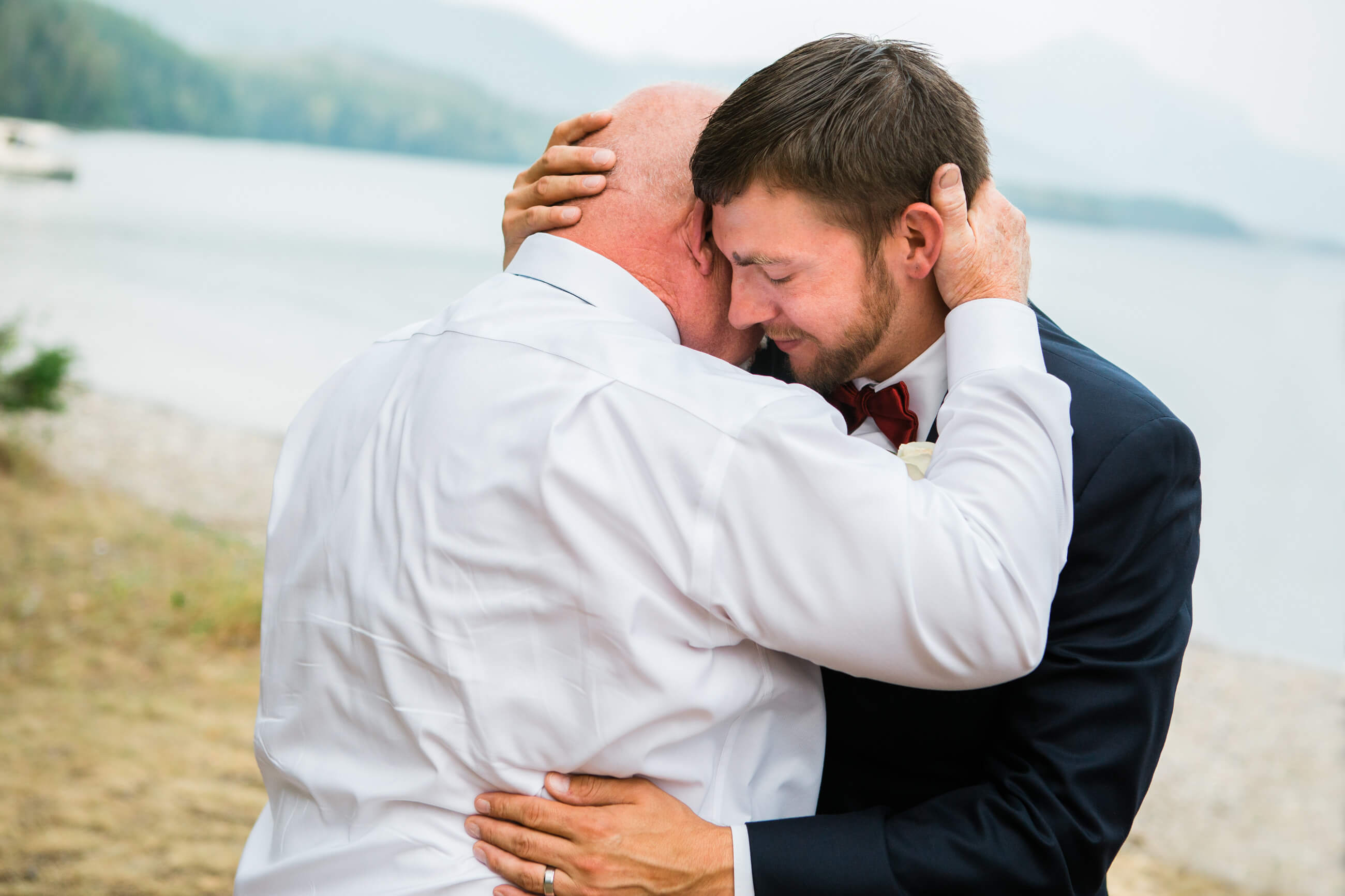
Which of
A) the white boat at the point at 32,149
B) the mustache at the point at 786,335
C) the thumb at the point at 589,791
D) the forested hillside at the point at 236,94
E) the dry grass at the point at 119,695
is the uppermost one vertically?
the mustache at the point at 786,335

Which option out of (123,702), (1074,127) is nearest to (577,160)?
(123,702)

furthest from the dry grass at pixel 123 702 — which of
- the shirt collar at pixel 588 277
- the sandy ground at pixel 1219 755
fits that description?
the shirt collar at pixel 588 277

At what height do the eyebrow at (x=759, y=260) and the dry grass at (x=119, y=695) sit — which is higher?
the eyebrow at (x=759, y=260)

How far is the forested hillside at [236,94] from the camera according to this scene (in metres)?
9.16

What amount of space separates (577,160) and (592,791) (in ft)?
2.89

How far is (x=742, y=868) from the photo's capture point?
4.53ft

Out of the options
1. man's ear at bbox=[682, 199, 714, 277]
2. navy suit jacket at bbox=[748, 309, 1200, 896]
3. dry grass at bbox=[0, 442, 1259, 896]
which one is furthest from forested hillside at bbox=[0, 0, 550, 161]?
navy suit jacket at bbox=[748, 309, 1200, 896]

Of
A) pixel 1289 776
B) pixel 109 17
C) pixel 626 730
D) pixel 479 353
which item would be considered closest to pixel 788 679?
pixel 626 730

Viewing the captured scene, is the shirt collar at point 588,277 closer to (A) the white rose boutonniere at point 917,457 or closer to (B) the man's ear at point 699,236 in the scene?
(B) the man's ear at point 699,236

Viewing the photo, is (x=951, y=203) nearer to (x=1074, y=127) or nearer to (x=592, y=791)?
(x=592, y=791)

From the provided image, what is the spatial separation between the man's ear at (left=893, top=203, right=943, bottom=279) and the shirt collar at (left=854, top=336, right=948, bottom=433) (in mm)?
122

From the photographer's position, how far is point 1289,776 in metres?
5.57

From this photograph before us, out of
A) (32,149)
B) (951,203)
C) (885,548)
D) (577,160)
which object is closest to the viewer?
(885,548)

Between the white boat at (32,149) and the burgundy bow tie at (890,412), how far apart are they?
9.34 m
